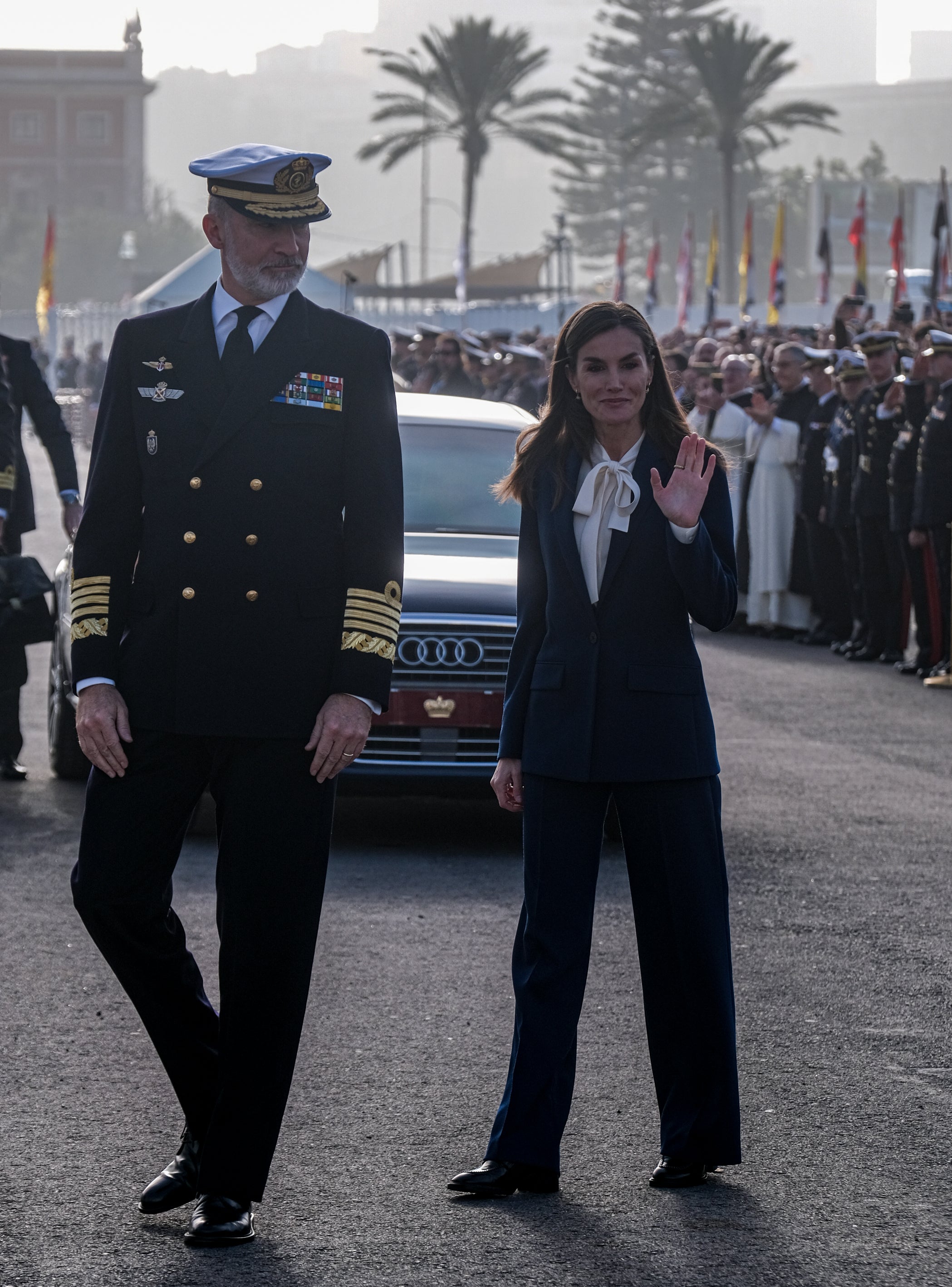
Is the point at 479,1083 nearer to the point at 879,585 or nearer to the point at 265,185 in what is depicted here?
the point at 265,185

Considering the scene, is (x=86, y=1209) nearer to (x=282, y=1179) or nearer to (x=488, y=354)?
(x=282, y=1179)

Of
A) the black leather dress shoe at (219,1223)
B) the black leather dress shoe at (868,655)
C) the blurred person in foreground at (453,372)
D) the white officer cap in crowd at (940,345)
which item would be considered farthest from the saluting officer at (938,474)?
the black leather dress shoe at (219,1223)

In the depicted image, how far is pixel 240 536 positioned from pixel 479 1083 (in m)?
1.68

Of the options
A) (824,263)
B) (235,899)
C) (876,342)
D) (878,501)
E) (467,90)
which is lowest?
(235,899)

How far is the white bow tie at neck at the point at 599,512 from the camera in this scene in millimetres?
4441

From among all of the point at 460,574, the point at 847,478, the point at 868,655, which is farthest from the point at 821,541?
the point at 460,574

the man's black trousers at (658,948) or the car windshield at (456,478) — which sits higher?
the car windshield at (456,478)

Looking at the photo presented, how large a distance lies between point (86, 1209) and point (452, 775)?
4.06 m

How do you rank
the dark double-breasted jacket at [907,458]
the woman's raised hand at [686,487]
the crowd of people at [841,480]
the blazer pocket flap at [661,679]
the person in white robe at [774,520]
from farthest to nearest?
the person in white robe at [774,520], the dark double-breasted jacket at [907,458], the crowd of people at [841,480], the blazer pocket flap at [661,679], the woman's raised hand at [686,487]

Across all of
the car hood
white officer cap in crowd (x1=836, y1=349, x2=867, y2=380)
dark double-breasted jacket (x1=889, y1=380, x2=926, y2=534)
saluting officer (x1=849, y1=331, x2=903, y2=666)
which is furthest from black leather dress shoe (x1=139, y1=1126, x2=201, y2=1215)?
white officer cap in crowd (x1=836, y1=349, x2=867, y2=380)

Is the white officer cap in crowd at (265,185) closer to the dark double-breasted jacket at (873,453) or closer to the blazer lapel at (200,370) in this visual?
the blazer lapel at (200,370)

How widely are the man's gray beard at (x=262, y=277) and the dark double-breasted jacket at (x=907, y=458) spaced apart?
→ 1005 centimetres

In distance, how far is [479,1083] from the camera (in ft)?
16.8

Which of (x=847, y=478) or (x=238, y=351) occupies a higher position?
(x=238, y=351)
